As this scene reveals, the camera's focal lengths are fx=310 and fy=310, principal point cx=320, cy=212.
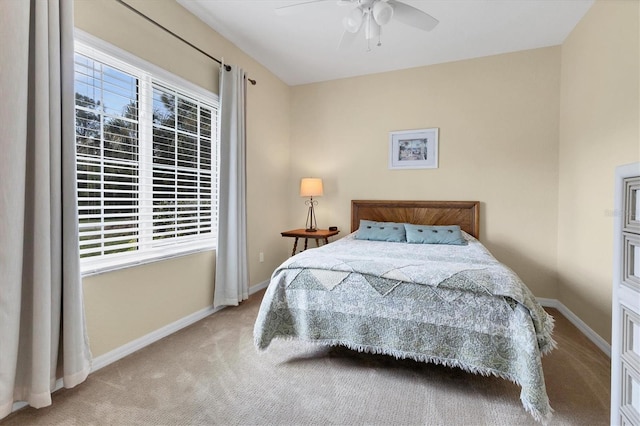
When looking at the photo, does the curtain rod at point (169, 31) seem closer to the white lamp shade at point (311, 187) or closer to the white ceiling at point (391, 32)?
the white ceiling at point (391, 32)

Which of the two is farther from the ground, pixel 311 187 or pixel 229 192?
pixel 311 187

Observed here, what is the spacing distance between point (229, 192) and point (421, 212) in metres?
2.25

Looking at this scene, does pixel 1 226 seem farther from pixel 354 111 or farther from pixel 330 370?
pixel 354 111

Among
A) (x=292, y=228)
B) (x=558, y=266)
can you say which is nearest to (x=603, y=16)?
(x=558, y=266)

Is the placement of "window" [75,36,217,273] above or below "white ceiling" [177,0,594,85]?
below

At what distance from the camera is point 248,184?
355cm

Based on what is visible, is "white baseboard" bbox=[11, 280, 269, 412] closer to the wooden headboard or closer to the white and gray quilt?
the white and gray quilt

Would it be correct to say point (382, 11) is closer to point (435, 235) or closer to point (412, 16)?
point (412, 16)

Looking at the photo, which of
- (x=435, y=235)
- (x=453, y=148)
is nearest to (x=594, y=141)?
(x=453, y=148)

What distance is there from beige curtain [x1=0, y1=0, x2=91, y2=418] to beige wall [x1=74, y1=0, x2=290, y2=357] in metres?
0.28

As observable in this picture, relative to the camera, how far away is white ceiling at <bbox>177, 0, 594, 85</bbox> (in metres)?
2.61

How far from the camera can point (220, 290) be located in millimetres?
3043

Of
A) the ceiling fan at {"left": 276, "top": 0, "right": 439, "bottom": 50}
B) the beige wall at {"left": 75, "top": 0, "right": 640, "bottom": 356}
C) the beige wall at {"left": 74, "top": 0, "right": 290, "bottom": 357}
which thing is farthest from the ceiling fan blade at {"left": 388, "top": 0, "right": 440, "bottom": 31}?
the beige wall at {"left": 74, "top": 0, "right": 290, "bottom": 357}

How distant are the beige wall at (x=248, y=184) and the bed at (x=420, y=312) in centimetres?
100
